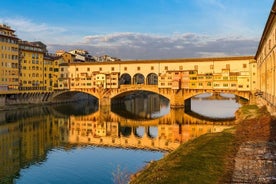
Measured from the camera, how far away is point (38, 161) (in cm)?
3023

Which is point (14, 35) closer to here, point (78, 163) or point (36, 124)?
point (36, 124)

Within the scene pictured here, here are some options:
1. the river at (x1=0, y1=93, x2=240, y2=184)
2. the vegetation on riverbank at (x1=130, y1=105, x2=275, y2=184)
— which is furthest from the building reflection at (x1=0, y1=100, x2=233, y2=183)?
the vegetation on riverbank at (x1=130, y1=105, x2=275, y2=184)

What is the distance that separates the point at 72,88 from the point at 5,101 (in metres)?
21.8

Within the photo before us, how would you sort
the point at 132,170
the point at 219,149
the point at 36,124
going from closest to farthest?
the point at 219,149, the point at 132,170, the point at 36,124

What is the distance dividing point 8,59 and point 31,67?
9.90 metres

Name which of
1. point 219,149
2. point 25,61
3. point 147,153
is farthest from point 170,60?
point 219,149

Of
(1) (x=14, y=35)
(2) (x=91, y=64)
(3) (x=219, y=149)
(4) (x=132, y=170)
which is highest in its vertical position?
(1) (x=14, y=35)

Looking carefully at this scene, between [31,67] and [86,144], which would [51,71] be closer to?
[31,67]

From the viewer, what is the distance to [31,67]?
89.8 m

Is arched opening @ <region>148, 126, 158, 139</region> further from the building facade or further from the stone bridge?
the building facade

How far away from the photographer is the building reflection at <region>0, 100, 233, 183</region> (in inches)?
1297

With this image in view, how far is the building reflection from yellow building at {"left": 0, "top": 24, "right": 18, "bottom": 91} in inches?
767

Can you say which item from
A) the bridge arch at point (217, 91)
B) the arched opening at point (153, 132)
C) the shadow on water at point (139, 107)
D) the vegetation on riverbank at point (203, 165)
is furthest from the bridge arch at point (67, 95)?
the vegetation on riverbank at point (203, 165)

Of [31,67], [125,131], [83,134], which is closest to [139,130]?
[125,131]
